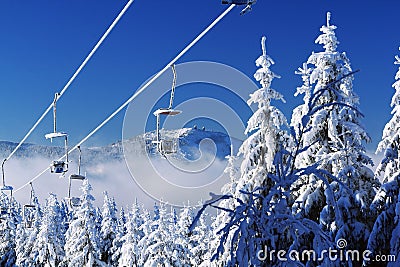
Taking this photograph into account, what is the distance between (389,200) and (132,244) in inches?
1105

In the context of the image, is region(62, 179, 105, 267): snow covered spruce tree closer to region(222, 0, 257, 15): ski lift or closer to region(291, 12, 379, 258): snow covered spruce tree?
region(291, 12, 379, 258): snow covered spruce tree

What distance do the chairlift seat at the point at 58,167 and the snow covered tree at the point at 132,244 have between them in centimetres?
2372

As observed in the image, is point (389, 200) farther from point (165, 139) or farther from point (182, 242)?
point (182, 242)

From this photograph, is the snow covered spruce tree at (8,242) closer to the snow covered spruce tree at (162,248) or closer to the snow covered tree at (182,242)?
the snow covered tree at (182,242)

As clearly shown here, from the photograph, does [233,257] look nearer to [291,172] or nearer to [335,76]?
[291,172]

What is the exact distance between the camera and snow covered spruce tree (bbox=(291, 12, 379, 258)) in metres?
15.7

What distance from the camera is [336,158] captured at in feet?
53.6

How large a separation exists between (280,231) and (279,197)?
28cm

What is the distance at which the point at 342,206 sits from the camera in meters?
15.7

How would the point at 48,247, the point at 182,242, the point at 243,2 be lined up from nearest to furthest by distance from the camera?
1. the point at 243,2
2. the point at 182,242
3. the point at 48,247

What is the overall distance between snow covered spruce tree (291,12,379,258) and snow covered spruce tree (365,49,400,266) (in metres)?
0.54

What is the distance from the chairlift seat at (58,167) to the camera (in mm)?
16119

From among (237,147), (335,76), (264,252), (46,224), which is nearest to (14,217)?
(46,224)

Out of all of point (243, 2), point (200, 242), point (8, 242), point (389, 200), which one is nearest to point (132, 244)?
point (200, 242)
